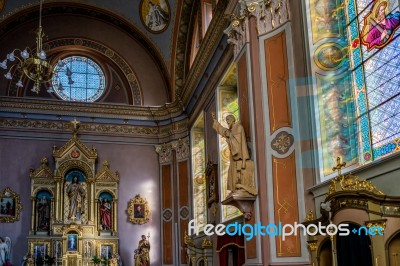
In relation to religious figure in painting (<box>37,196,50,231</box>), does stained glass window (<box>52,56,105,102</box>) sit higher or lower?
higher

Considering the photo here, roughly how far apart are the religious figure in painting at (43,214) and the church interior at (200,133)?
0.17 feet

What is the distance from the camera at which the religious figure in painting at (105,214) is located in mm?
16141

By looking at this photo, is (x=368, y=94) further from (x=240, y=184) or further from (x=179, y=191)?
(x=179, y=191)

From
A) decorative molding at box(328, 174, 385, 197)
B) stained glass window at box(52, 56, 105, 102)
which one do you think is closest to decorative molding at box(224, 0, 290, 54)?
decorative molding at box(328, 174, 385, 197)

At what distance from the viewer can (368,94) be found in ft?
26.0

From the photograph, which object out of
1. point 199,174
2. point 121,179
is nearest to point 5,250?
point 121,179

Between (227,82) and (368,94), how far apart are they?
5380 mm

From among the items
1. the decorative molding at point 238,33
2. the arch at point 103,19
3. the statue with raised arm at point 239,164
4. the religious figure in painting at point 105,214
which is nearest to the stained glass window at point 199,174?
the arch at point 103,19

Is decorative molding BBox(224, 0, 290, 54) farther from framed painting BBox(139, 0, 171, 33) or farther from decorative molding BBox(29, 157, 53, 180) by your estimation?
decorative molding BBox(29, 157, 53, 180)

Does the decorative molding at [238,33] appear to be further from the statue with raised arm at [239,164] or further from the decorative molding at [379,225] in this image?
the decorative molding at [379,225]

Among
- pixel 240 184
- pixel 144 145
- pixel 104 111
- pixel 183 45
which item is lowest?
pixel 240 184

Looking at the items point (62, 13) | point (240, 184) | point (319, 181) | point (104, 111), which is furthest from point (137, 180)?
point (319, 181)

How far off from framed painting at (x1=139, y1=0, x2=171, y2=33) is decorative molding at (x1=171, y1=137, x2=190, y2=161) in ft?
12.6

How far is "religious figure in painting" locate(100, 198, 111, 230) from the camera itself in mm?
16141
